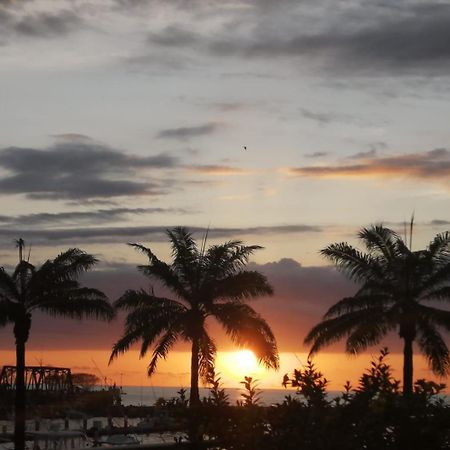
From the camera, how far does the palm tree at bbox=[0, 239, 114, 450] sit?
35.5 meters

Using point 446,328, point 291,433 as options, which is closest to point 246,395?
point 291,433

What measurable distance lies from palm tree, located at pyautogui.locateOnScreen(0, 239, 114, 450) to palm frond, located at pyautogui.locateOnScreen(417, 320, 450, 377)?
482 inches

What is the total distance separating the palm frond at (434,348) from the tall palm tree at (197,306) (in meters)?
6.06

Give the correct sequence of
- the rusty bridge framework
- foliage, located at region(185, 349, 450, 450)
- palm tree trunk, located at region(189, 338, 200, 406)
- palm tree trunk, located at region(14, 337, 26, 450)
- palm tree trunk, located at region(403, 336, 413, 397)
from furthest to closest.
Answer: the rusty bridge framework, palm tree trunk, located at region(189, 338, 200, 406), palm tree trunk, located at region(403, 336, 413, 397), palm tree trunk, located at region(14, 337, 26, 450), foliage, located at region(185, 349, 450, 450)

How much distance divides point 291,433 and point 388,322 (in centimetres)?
2738

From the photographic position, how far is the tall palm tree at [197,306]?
125 feet

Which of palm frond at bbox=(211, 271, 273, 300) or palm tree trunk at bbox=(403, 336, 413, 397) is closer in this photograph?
palm tree trunk at bbox=(403, 336, 413, 397)

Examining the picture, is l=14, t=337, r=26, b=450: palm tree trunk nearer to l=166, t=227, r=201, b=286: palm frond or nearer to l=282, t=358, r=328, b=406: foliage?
l=166, t=227, r=201, b=286: palm frond

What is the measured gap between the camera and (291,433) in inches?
364

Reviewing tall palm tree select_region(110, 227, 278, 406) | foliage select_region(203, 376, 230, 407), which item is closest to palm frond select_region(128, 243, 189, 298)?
tall palm tree select_region(110, 227, 278, 406)

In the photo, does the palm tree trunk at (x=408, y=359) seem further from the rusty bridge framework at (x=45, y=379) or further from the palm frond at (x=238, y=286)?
the rusty bridge framework at (x=45, y=379)

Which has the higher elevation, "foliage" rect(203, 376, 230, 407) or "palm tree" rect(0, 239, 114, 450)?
"palm tree" rect(0, 239, 114, 450)

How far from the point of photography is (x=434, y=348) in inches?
1399

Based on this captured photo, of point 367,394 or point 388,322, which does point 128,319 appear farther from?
point 367,394
